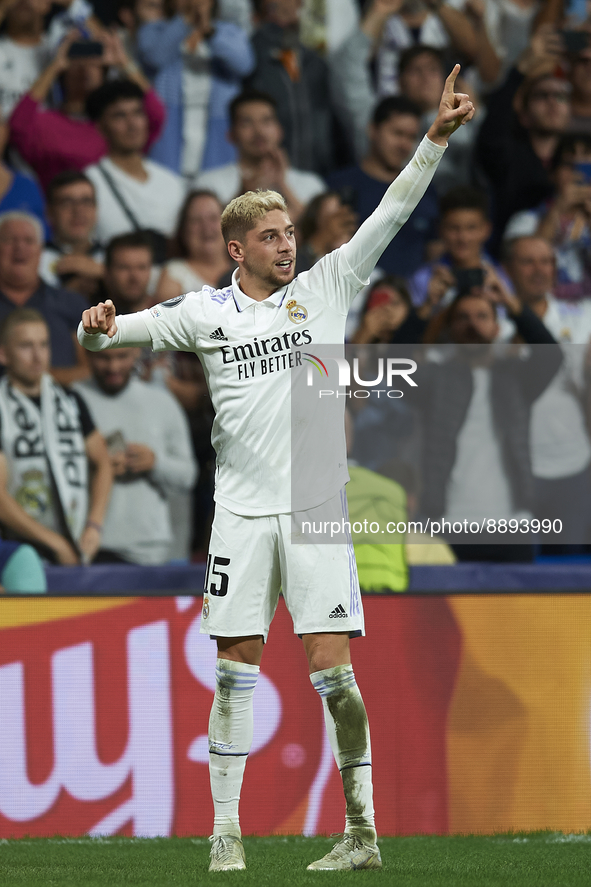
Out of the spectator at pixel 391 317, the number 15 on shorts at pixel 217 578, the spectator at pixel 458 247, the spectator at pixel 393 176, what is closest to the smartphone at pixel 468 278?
the spectator at pixel 458 247

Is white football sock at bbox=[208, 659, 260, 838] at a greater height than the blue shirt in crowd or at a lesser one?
lesser

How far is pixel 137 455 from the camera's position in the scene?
6070 mm

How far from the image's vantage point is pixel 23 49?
703cm

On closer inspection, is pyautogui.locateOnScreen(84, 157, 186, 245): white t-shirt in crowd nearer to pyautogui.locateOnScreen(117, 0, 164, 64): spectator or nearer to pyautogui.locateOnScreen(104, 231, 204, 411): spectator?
pyautogui.locateOnScreen(104, 231, 204, 411): spectator

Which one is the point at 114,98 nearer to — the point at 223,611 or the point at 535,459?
the point at 535,459

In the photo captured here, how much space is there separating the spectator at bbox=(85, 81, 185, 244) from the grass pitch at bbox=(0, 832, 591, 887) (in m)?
3.93

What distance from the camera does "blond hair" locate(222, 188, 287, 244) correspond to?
11.1 feet

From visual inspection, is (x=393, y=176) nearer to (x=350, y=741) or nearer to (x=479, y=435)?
(x=479, y=435)

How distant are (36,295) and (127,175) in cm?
116

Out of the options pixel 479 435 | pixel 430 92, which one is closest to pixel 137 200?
pixel 430 92

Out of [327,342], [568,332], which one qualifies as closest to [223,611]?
[327,342]

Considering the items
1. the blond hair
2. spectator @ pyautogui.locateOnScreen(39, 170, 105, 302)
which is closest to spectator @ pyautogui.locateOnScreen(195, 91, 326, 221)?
spectator @ pyautogui.locateOnScreen(39, 170, 105, 302)

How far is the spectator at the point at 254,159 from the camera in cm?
713

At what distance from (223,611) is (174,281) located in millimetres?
→ 3687
